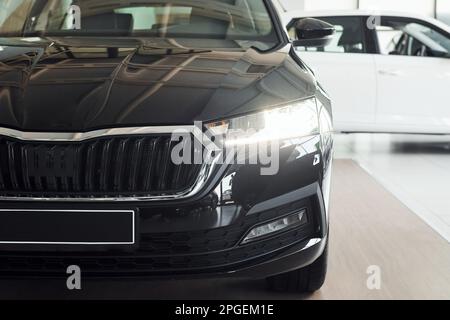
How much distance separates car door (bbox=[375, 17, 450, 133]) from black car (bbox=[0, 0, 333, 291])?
12.1ft

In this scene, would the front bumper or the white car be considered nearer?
the front bumper

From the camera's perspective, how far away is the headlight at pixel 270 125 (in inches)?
83.2

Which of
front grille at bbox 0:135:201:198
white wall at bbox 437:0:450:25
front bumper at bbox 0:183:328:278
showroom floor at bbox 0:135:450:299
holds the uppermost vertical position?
front grille at bbox 0:135:201:198

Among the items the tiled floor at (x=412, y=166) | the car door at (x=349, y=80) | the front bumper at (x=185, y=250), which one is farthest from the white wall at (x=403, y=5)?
the front bumper at (x=185, y=250)

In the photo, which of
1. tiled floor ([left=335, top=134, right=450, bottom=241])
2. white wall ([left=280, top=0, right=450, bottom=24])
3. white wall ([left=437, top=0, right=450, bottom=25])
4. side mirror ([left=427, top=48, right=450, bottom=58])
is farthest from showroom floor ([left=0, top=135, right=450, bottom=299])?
white wall ([left=437, top=0, right=450, bottom=25])

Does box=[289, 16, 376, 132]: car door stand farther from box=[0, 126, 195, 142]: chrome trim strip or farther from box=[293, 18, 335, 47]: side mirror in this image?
box=[0, 126, 195, 142]: chrome trim strip

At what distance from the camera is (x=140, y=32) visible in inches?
120

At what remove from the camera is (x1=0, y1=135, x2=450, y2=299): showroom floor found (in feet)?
8.76

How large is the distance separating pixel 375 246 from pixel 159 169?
5.13ft

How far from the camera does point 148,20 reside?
3184 millimetres

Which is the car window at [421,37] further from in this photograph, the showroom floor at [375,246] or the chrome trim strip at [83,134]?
the chrome trim strip at [83,134]

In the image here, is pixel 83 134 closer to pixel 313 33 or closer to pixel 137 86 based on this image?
pixel 137 86

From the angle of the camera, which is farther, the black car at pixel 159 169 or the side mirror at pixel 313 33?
the side mirror at pixel 313 33

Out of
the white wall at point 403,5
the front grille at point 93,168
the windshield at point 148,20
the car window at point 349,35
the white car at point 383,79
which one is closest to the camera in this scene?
the front grille at point 93,168
